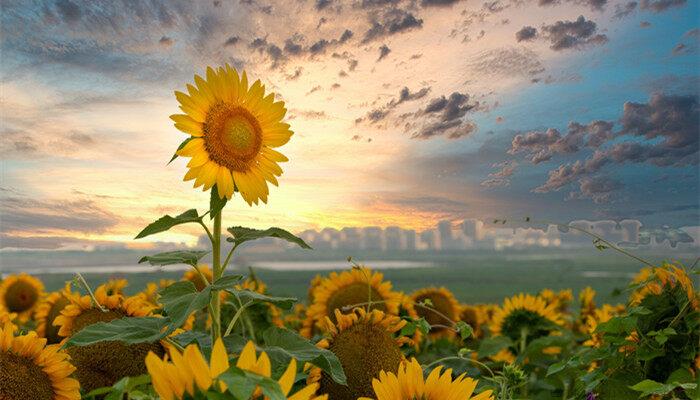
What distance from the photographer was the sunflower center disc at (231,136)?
123 centimetres

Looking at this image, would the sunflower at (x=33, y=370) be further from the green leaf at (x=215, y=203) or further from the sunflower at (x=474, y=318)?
the sunflower at (x=474, y=318)

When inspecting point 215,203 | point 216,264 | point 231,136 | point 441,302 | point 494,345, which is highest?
point 231,136

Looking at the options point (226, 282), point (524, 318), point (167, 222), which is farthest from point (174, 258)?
A: point (524, 318)

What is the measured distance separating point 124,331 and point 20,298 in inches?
118

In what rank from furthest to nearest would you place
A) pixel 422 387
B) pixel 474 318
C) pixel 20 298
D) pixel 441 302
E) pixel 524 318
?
pixel 20 298
pixel 474 318
pixel 441 302
pixel 524 318
pixel 422 387

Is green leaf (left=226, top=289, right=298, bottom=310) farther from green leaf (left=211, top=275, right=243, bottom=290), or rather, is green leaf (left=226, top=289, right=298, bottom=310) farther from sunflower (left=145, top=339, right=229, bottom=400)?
sunflower (left=145, top=339, right=229, bottom=400)

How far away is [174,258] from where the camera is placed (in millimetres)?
1118

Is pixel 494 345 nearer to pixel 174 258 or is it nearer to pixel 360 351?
pixel 360 351

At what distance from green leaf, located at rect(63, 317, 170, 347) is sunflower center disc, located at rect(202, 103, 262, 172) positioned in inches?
12.2

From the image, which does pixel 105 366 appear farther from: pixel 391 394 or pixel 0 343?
pixel 391 394

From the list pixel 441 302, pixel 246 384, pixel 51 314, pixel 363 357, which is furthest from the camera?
pixel 441 302

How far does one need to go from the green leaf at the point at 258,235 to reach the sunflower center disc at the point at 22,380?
38 centimetres

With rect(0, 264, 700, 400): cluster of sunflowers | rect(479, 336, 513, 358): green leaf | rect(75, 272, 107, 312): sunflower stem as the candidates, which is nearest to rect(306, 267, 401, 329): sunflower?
rect(479, 336, 513, 358): green leaf

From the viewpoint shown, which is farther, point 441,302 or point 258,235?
point 441,302
